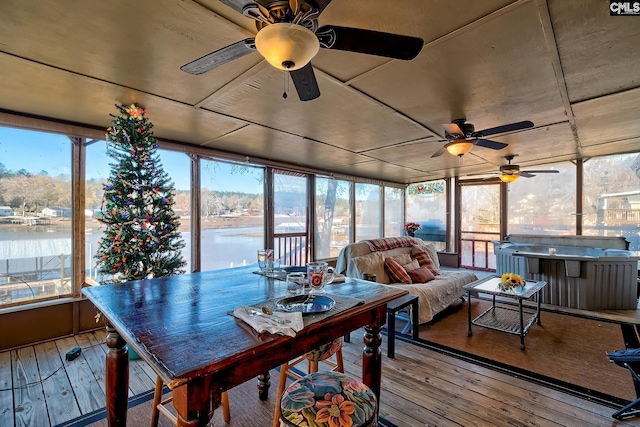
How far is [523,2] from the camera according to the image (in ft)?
4.94

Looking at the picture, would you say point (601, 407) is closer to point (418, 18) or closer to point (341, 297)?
point (341, 297)

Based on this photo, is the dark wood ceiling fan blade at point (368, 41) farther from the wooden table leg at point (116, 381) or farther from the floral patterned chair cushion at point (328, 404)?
the wooden table leg at point (116, 381)

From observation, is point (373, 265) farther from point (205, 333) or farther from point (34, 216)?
point (34, 216)

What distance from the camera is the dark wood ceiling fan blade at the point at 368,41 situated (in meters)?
1.35

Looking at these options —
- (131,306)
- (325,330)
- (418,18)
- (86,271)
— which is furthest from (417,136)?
(86,271)

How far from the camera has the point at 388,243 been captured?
428 cm

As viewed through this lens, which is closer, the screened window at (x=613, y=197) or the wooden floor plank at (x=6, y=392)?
the wooden floor plank at (x=6, y=392)

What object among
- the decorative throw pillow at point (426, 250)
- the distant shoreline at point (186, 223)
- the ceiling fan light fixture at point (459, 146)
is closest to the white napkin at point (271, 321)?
the ceiling fan light fixture at point (459, 146)

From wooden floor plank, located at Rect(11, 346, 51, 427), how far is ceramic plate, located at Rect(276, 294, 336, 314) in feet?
6.32

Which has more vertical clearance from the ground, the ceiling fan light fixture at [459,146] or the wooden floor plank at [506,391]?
the ceiling fan light fixture at [459,146]

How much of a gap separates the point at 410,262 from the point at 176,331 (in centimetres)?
374

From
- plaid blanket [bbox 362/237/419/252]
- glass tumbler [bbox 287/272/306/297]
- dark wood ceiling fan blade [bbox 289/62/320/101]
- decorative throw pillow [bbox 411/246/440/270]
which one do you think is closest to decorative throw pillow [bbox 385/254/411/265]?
plaid blanket [bbox 362/237/419/252]

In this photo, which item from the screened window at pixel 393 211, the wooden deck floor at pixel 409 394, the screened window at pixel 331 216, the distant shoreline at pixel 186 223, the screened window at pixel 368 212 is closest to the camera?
the wooden deck floor at pixel 409 394

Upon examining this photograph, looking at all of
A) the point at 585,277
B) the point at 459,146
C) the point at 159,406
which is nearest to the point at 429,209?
the point at 585,277
